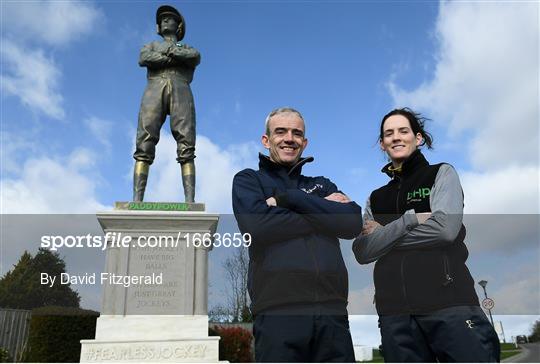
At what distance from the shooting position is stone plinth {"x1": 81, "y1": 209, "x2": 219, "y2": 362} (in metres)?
8.27

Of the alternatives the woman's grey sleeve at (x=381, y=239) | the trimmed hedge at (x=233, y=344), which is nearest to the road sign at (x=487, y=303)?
the woman's grey sleeve at (x=381, y=239)

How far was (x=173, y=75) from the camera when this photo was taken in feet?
36.8

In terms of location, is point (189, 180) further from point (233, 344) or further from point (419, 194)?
point (419, 194)

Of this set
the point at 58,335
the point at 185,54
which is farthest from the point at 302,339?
the point at 58,335

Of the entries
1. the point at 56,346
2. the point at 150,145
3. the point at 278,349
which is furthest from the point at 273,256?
the point at 56,346

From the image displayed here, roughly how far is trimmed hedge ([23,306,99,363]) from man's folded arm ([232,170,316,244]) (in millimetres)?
11482

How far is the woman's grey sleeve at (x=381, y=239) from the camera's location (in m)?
3.07

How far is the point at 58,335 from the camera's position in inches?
520

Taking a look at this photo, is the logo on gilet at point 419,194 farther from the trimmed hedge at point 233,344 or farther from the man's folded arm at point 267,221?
the trimmed hedge at point 233,344

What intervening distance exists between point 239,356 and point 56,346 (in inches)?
222

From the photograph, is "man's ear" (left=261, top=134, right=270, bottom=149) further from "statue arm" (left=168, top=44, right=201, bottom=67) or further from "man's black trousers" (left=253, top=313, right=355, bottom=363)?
"statue arm" (left=168, top=44, right=201, bottom=67)

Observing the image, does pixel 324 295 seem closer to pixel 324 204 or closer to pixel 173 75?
pixel 324 204

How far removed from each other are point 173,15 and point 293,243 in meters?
A: 10.1

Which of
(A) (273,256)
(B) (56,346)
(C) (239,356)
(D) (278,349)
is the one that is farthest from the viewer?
(C) (239,356)
